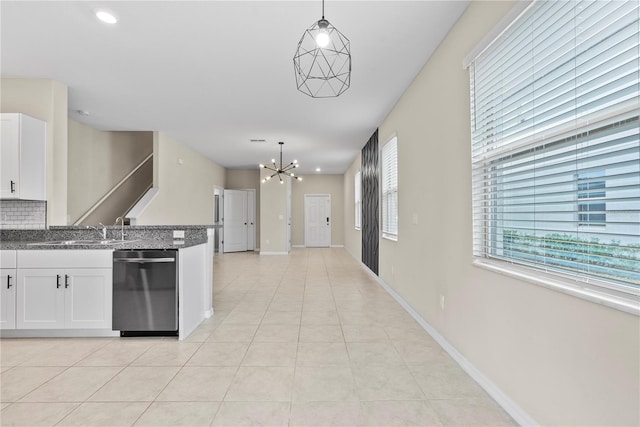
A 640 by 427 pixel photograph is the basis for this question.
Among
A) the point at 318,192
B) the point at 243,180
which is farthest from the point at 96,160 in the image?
the point at 318,192

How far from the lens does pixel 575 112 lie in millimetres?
1515

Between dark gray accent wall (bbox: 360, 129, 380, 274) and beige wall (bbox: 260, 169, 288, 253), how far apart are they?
3196 mm

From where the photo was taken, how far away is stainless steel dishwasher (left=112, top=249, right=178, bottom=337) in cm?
309

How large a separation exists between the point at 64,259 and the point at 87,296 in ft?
1.32

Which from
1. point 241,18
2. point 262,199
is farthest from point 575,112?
point 262,199

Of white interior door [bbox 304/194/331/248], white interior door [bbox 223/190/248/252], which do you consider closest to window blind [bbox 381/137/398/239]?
white interior door [bbox 223/190/248/252]

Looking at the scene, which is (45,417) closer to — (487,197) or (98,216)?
(487,197)

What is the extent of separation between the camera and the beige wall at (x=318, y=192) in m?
11.9

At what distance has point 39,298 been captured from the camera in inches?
122

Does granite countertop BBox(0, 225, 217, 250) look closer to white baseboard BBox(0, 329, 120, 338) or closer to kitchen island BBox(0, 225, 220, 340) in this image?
kitchen island BBox(0, 225, 220, 340)

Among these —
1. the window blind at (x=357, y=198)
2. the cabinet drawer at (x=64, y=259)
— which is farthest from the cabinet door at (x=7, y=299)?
the window blind at (x=357, y=198)

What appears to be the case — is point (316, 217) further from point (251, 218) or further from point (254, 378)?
point (254, 378)

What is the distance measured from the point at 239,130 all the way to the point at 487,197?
4839 mm

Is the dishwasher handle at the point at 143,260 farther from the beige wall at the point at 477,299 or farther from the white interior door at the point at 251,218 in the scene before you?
the white interior door at the point at 251,218
